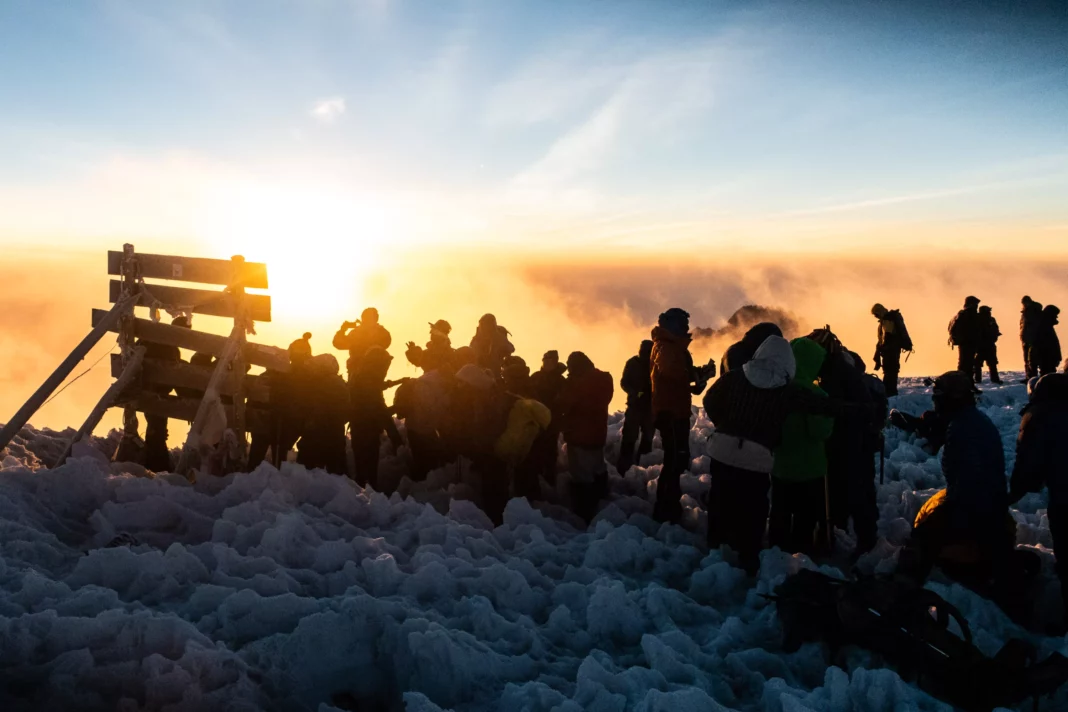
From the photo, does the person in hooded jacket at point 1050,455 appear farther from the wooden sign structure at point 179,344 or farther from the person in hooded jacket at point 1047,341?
the person in hooded jacket at point 1047,341

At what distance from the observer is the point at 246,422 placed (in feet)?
30.9

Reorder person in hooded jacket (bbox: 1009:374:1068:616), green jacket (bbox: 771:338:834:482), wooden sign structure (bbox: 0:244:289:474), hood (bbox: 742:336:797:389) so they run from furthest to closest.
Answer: wooden sign structure (bbox: 0:244:289:474) → green jacket (bbox: 771:338:834:482) → hood (bbox: 742:336:797:389) → person in hooded jacket (bbox: 1009:374:1068:616)

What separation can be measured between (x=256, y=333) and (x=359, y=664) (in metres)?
5.58

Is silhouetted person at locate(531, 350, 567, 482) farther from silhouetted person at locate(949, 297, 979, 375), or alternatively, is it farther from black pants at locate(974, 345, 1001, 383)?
black pants at locate(974, 345, 1001, 383)

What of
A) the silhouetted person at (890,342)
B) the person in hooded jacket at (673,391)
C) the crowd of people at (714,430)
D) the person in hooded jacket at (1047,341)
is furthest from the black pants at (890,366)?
the person in hooded jacket at (673,391)

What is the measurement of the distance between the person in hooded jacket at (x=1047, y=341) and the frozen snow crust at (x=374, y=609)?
35.3 feet

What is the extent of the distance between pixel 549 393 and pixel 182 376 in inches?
186

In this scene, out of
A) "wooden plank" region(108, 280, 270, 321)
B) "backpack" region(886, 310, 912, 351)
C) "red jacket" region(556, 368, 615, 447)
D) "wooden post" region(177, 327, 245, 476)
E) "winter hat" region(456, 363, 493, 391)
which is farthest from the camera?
"backpack" region(886, 310, 912, 351)

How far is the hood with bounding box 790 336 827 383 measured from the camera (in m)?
6.58

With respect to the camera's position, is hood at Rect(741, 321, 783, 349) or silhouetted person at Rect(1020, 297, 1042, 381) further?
silhouetted person at Rect(1020, 297, 1042, 381)

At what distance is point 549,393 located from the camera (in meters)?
8.82

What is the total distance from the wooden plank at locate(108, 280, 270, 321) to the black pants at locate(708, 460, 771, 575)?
5890 millimetres

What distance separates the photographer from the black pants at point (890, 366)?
1527 centimetres

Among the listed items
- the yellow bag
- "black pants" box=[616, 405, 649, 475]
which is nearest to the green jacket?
the yellow bag
